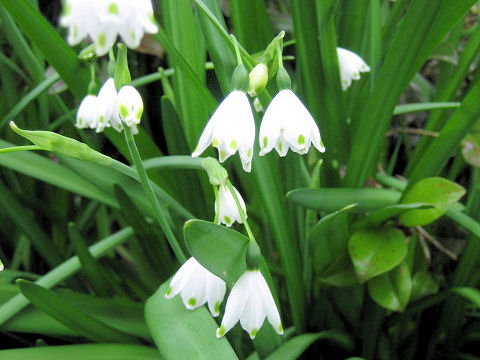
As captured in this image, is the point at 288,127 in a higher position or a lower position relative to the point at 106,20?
lower

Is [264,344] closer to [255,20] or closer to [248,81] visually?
[248,81]

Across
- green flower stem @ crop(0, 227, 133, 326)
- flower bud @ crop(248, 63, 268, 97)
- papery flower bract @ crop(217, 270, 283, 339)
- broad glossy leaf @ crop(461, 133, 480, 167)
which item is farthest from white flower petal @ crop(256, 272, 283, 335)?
broad glossy leaf @ crop(461, 133, 480, 167)

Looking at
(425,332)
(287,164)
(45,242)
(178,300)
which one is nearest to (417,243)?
(425,332)

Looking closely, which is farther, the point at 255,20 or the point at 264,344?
the point at 255,20

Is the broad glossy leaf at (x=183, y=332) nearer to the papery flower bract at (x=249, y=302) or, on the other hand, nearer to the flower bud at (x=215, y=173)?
the papery flower bract at (x=249, y=302)

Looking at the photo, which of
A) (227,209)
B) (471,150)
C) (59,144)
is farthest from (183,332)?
(471,150)

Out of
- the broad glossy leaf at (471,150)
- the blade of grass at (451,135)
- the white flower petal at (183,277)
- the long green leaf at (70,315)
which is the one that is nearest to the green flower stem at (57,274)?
the long green leaf at (70,315)

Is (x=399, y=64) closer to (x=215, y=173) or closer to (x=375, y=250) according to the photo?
(x=375, y=250)
